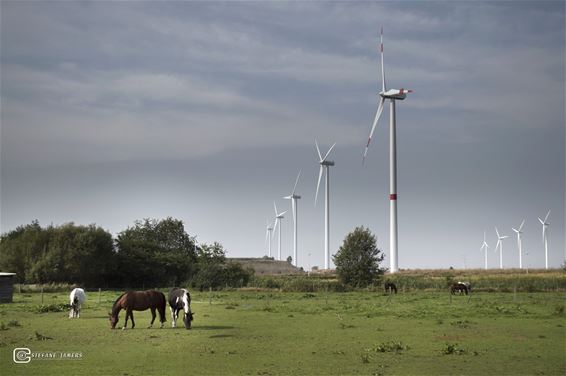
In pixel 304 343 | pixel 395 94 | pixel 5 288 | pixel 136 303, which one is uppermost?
pixel 395 94

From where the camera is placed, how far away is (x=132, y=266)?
279ft

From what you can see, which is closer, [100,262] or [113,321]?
[113,321]

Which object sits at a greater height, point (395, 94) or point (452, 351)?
point (395, 94)

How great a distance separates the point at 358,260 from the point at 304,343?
5176 cm

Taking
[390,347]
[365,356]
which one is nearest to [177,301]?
[390,347]

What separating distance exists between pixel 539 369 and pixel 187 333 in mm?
14597

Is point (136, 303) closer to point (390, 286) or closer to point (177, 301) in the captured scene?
point (177, 301)

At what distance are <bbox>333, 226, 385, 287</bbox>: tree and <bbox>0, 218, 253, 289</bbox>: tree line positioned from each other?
14.4 meters

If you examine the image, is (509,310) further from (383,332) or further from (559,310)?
(383,332)

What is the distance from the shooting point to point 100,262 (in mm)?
80312

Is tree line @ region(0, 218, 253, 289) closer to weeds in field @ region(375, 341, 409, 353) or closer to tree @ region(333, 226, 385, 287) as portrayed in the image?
tree @ region(333, 226, 385, 287)

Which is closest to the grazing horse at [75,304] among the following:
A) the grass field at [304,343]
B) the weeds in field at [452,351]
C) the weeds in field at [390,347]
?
the grass field at [304,343]

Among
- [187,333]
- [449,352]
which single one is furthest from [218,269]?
[449,352]

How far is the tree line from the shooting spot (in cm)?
7631
